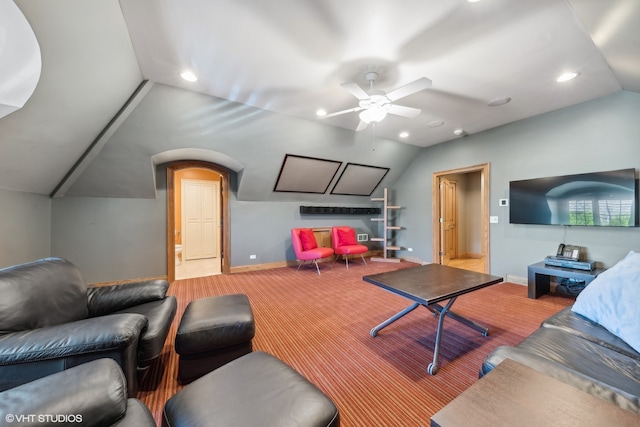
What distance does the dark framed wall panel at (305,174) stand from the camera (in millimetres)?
4688

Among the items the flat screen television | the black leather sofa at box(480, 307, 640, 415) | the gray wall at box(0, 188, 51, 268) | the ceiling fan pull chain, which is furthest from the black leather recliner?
the flat screen television

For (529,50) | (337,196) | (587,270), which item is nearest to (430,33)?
(529,50)

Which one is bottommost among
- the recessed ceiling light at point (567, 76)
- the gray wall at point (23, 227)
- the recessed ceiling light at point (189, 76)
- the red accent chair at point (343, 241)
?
the red accent chair at point (343, 241)

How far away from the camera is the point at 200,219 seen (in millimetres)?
6480

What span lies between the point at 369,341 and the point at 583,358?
1439 mm

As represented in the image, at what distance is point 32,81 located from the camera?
182 cm

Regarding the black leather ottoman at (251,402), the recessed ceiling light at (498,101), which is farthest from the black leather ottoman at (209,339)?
the recessed ceiling light at (498,101)

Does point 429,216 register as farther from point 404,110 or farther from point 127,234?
point 127,234

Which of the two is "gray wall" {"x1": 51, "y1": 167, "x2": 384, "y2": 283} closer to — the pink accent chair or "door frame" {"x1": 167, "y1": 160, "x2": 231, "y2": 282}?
"door frame" {"x1": 167, "y1": 160, "x2": 231, "y2": 282}

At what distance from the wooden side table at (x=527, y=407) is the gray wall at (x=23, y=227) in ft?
13.4

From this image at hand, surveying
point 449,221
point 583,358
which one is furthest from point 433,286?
point 449,221

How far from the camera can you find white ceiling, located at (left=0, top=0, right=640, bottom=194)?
5.75 ft

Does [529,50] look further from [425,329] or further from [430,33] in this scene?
[425,329]

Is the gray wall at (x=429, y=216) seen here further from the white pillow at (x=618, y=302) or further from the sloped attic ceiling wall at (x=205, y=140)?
the white pillow at (x=618, y=302)
